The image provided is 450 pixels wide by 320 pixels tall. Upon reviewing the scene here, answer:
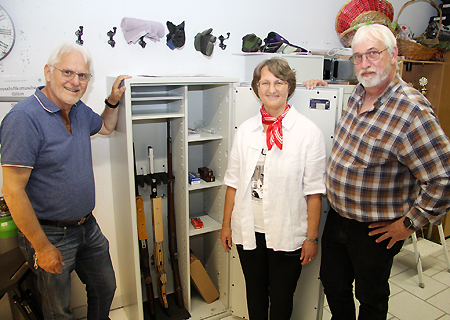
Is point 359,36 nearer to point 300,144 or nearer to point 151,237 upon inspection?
point 300,144

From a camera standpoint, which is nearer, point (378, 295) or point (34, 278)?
point (378, 295)

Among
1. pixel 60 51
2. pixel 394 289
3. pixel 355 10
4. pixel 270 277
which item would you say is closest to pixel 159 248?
pixel 270 277

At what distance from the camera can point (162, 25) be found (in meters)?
2.13

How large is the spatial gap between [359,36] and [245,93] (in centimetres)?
73

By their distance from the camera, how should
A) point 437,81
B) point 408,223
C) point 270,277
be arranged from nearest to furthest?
point 408,223
point 270,277
point 437,81

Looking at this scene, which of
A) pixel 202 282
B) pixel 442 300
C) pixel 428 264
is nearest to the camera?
pixel 202 282

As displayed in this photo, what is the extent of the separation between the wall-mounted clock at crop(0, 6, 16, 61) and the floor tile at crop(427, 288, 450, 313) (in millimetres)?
3210

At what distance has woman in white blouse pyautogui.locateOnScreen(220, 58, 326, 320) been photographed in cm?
156

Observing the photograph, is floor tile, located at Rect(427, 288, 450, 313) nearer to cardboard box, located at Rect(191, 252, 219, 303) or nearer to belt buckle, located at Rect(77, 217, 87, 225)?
cardboard box, located at Rect(191, 252, 219, 303)

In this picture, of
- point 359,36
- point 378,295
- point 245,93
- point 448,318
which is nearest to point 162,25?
point 245,93

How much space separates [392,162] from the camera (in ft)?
4.48

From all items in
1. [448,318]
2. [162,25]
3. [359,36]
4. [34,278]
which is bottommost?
[448,318]

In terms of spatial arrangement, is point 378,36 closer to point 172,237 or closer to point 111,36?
point 111,36

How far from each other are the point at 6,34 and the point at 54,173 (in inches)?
35.6
